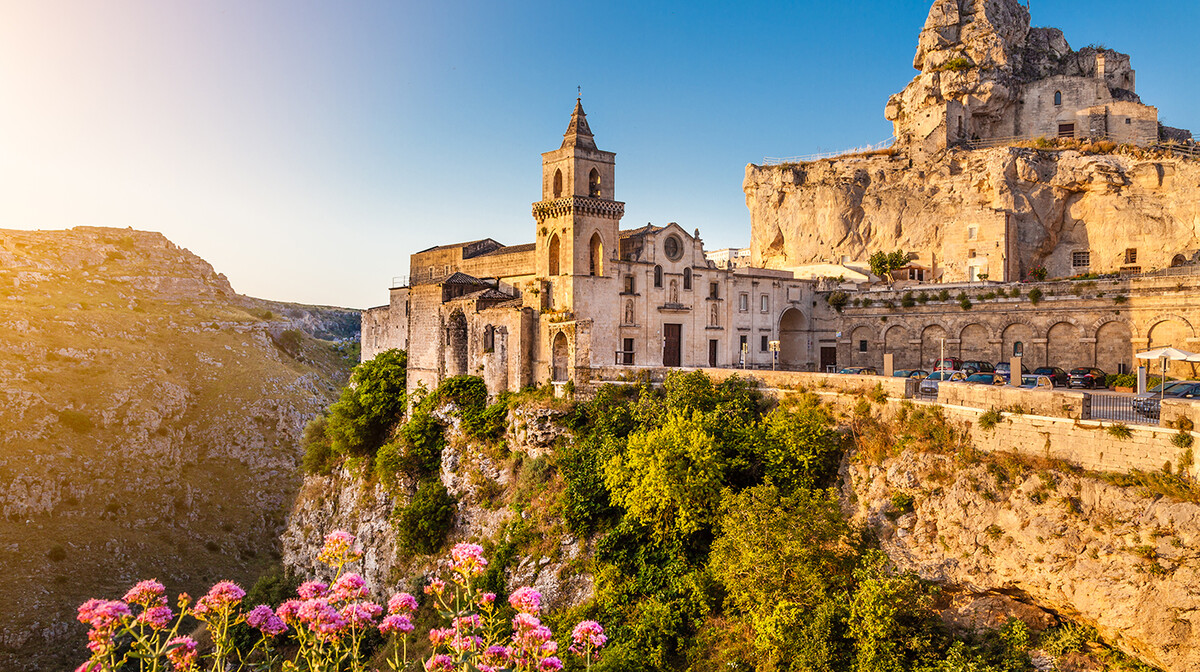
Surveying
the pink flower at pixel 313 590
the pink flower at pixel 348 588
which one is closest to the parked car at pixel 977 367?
the pink flower at pixel 348 588

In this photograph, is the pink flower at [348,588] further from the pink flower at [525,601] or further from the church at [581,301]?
the church at [581,301]

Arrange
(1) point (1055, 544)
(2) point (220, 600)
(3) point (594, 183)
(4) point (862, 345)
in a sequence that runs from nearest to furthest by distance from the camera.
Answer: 1. (2) point (220, 600)
2. (1) point (1055, 544)
3. (3) point (594, 183)
4. (4) point (862, 345)

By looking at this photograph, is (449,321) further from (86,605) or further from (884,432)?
(86,605)

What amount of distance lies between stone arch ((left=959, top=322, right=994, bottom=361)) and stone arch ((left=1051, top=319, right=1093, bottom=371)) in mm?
2917

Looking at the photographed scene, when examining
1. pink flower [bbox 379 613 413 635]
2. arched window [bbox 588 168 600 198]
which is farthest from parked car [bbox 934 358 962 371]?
pink flower [bbox 379 613 413 635]

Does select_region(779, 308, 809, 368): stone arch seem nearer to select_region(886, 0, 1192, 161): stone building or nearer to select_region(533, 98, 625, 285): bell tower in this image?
select_region(533, 98, 625, 285): bell tower

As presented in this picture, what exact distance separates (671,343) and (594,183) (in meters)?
9.73

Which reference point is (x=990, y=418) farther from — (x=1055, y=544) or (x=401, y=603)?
(x=401, y=603)

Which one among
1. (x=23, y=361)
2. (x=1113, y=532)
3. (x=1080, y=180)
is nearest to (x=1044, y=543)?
(x=1113, y=532)

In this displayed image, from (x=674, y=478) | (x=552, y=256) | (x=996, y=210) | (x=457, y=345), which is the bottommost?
(x=674, y=478)

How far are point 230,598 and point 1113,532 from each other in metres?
17.8

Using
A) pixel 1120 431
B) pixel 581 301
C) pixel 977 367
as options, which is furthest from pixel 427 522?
pixel 977 367

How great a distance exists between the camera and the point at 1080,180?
45.5 metres

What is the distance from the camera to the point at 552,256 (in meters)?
35.7
